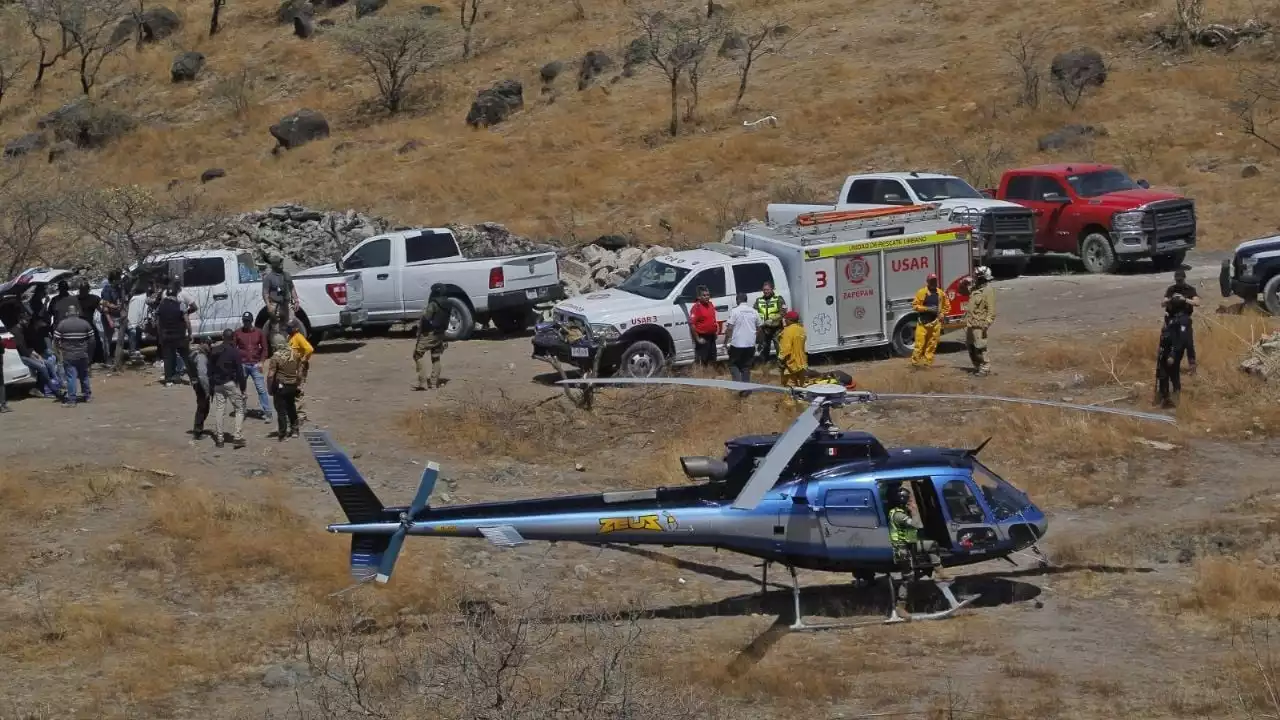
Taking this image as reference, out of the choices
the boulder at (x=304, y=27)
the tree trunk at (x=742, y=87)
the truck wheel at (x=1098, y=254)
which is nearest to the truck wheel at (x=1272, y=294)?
the truck wheel at (x=1098, y=254)

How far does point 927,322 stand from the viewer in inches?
844

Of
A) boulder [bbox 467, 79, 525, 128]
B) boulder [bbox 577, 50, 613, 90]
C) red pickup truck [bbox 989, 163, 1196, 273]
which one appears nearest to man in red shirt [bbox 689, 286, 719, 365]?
red pickup truck [bbox 989, 163, 1196, 273]

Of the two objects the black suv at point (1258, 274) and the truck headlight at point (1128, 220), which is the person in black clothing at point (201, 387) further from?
the truck headlight at point (1128, 220)

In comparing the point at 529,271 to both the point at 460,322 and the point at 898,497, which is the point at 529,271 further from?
the point at 898,497

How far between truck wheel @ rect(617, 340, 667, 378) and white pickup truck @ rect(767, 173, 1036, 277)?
614 cm

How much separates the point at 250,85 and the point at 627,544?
39689 mm

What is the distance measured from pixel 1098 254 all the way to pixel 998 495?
15.8 m

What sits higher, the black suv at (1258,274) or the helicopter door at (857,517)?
the black suv at (1258,274)

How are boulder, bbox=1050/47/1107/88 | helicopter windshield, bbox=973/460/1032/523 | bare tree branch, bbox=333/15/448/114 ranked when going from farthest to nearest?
1. bare tree branch, bbox=333/15/448/114
2. boulder, bbox=1050/47/1107/88
3. helicopter windshield, bbox=973/460/1032/523

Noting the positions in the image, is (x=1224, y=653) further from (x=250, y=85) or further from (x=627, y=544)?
(x=250, y=85)

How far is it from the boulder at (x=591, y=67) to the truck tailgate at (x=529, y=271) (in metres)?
18.9

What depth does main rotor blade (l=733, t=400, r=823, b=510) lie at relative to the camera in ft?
38.0

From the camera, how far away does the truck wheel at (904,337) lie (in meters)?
22.4

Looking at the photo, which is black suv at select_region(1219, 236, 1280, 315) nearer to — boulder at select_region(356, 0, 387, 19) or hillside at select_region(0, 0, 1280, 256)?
hillside at select_region(0, 0, 1280, 256)
